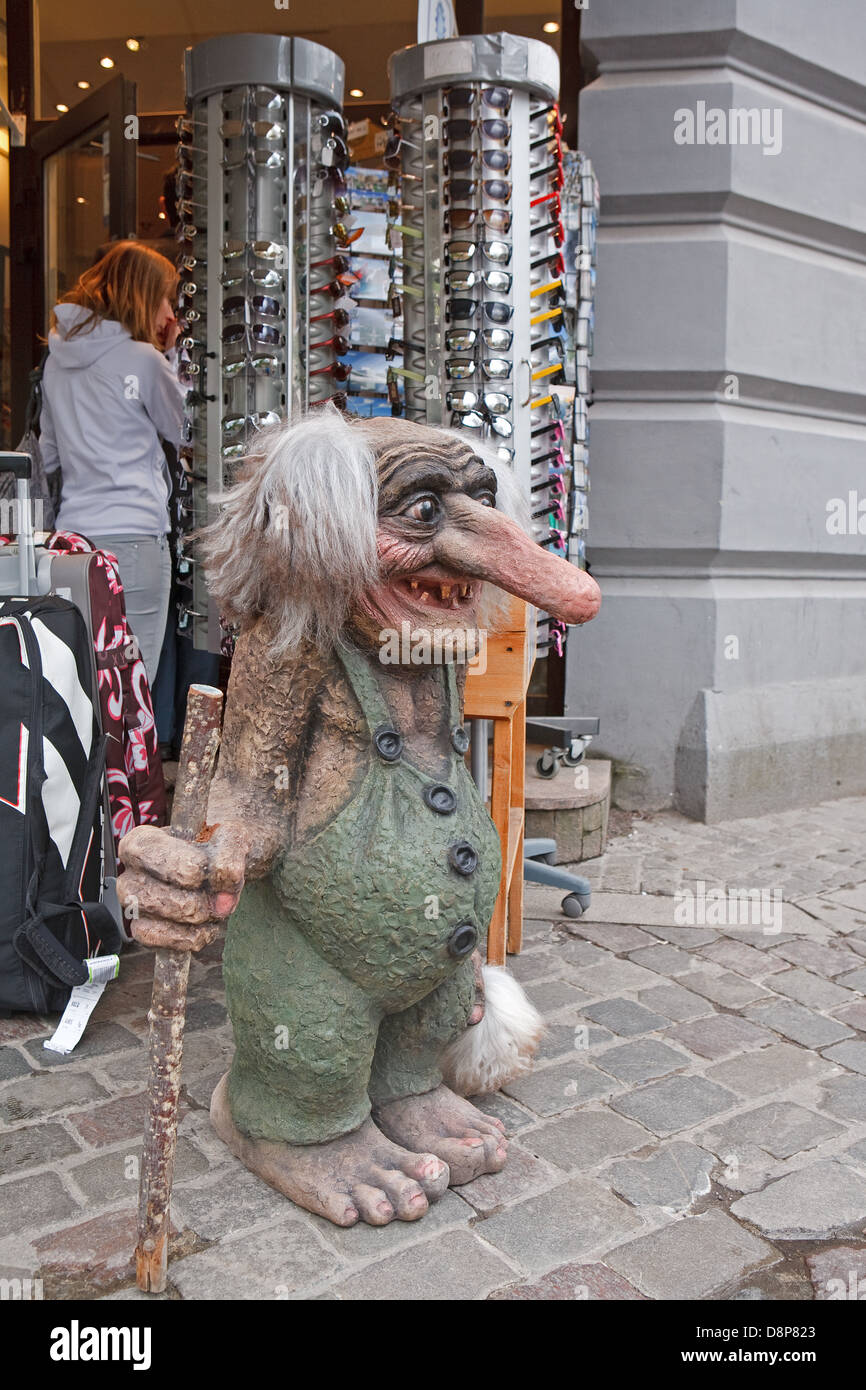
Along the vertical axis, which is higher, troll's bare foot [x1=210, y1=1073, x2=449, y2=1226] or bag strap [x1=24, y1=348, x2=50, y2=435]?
bag strap [x1=24, y1=348, x2=50, y2=435]

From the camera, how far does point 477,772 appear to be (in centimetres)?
326

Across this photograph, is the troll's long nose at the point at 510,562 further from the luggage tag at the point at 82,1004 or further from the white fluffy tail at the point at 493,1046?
the luggage tag at the point at 82,1004

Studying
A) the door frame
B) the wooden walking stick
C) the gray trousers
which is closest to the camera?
the wooden walking stick

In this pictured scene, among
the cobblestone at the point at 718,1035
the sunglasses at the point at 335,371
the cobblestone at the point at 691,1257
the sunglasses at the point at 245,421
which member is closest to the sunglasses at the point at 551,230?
the sunglasses at the point at 335,371

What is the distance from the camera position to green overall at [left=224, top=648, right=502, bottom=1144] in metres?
1.99

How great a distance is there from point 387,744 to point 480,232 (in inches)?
77.8

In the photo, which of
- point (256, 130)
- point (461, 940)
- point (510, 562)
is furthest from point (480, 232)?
point (461, 940)

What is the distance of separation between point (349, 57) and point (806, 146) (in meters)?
2.40

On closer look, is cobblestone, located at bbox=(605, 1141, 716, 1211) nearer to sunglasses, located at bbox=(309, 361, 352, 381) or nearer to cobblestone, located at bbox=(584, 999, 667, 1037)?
cobblestone, located at bbox=(584, 999, 667, 1037)

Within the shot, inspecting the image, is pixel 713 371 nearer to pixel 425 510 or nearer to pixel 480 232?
pixel 480 232

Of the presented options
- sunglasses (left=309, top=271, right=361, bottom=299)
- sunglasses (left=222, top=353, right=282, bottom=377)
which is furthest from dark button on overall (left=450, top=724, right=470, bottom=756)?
sunglasses (left=309, top=271, right=361, bottom=299)

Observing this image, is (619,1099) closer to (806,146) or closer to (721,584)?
(721,584)

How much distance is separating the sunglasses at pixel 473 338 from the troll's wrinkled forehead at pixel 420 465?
1.42 meters

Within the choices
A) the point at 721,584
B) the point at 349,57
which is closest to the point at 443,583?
the point at 721,584
